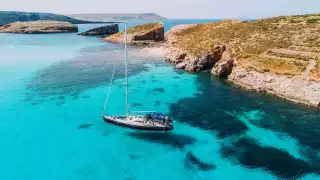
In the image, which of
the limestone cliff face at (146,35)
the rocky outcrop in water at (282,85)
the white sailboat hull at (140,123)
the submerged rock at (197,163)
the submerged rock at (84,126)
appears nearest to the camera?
the submerged rock at (197,163)

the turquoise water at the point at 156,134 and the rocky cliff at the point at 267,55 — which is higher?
the rocky cliff at the point at 267,55

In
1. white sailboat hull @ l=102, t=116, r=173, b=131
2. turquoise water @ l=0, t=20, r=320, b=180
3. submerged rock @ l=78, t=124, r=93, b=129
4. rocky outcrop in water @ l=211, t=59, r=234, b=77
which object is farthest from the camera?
rocky outcrop in water @ l=211, t=59, r=234, b=77

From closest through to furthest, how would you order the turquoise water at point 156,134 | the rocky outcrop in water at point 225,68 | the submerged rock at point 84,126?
1. the turquoise water at point 156,134
2. the submerged rock at point 84,126
3. the rocky outcrop in water at point 225,68

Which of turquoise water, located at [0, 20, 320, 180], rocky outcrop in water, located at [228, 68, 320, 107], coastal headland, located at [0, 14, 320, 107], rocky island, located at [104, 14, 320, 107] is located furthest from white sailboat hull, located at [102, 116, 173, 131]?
rocky island, located at [104, 14, 320, 107]

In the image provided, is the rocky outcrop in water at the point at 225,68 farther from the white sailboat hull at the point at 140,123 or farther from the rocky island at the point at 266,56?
the white sailboat hull at the point at 140,123

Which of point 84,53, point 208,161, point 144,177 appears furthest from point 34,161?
point 84,53

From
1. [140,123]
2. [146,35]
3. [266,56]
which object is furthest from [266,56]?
[146,35]

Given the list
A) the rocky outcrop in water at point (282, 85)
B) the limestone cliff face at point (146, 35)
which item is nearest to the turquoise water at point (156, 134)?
the rocky outcrop in water at point (282, 85)

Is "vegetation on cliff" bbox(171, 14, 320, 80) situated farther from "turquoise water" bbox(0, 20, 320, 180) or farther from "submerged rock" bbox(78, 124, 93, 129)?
"submerged rock" bbox(78, 124, 93, 129)
